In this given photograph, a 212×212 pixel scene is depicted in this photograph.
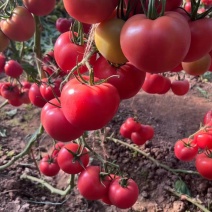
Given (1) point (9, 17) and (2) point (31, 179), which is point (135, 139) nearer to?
(2) point (31, 179)

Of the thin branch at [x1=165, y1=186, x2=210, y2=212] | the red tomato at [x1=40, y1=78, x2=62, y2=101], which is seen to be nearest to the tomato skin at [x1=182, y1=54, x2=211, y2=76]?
the red tomato at [x1=40, y1=78, x2=62, y2=101]

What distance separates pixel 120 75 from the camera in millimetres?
487

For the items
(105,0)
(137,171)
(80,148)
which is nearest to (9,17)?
(80,148)

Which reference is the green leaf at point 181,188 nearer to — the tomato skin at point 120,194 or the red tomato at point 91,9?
the tomato skin at point 120,194

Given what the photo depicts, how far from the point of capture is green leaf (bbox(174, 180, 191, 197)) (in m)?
1.60

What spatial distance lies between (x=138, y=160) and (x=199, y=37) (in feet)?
4.63

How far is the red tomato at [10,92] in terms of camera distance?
4.52 ft

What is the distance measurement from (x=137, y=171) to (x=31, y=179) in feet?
1.73

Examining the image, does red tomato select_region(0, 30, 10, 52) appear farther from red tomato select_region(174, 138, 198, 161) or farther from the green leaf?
the green leaf

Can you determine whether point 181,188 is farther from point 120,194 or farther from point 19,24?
point 19,24

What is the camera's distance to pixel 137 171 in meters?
1.73

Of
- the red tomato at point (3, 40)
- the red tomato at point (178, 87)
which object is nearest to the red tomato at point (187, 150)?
the red tomato at point (178, 87)

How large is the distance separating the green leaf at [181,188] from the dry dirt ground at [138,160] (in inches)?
1.3

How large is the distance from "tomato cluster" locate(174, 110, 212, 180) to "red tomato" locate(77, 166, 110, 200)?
46cm
